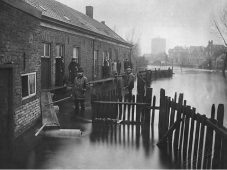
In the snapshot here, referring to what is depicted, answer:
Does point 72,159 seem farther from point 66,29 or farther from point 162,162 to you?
point 66,29

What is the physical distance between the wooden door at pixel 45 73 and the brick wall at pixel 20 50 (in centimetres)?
565

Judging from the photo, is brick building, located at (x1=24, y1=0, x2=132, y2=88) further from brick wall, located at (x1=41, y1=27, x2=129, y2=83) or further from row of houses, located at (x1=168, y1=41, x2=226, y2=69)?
row of houses, located at (x1=168, y1=41, x2=226, y2=69)

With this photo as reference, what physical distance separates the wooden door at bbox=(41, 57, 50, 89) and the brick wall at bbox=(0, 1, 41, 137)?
5.65 m

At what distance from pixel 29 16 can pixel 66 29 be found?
9.00m

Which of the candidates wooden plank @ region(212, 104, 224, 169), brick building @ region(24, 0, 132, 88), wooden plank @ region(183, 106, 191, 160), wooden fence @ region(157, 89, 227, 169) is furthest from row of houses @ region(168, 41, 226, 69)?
wooden plank @ region(212, 104, 224, 169)

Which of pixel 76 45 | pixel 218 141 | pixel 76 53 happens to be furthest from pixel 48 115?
pixel 76 53

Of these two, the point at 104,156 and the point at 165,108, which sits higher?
the point at 165,108

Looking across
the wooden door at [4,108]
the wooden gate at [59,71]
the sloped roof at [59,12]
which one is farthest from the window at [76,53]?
the wooden door at [4,108]

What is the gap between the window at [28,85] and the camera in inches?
300

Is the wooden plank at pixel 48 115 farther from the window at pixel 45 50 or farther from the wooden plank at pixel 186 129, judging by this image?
the window at pixel 45 50

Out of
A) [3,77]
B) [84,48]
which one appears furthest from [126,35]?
[3,77]

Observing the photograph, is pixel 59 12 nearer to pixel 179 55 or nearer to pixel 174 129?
pixel 174 129

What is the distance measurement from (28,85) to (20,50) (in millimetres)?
1226

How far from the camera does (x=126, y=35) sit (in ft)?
227
